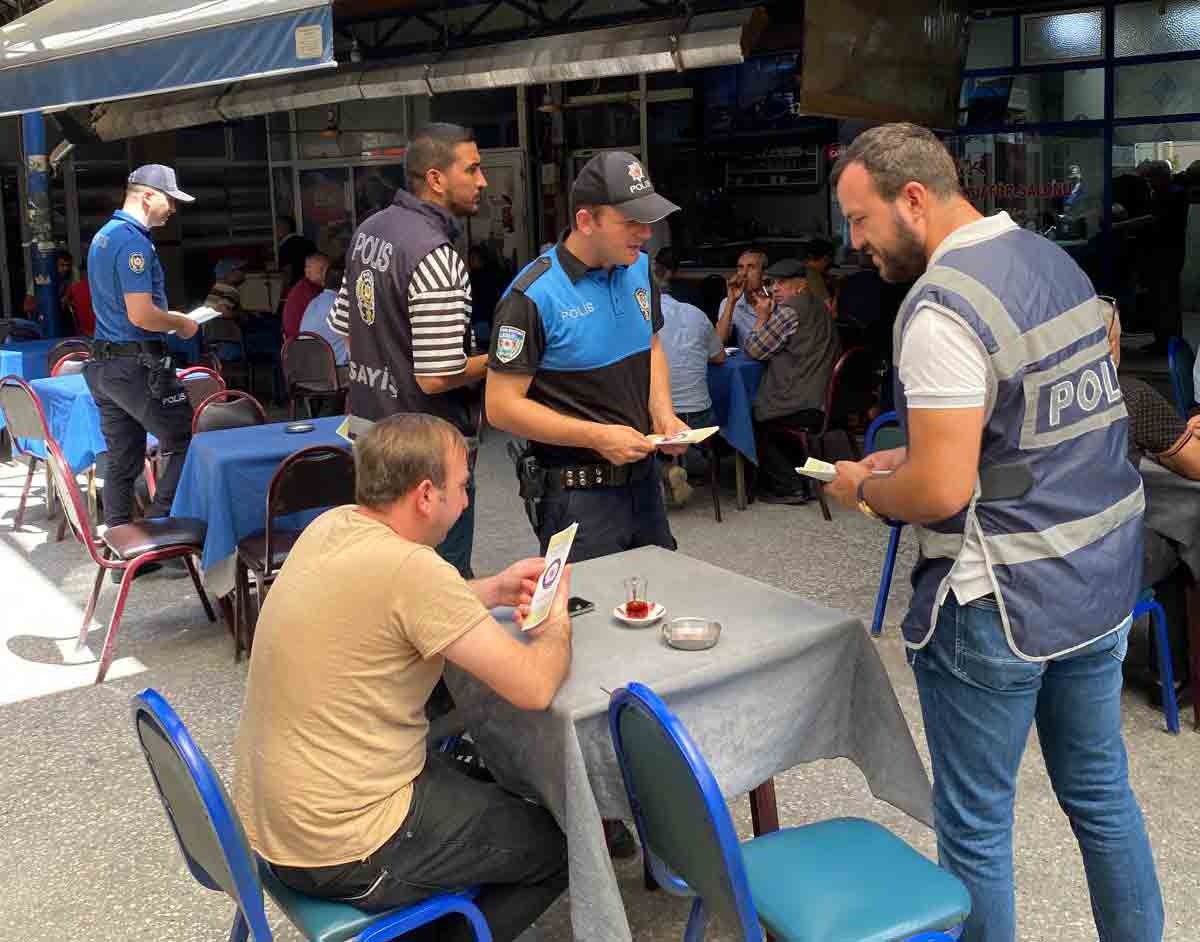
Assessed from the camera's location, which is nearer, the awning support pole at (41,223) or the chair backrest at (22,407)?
the chair backrest at (22,407)

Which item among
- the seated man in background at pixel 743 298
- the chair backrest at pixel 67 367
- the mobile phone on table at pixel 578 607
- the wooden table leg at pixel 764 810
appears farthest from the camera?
the seated man in background at pixel 743 298

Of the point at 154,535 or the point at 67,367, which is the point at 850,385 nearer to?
the point at 154,535

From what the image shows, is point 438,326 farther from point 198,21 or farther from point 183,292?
point 183,292

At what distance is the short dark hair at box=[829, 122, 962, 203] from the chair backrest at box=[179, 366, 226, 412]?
212 inches

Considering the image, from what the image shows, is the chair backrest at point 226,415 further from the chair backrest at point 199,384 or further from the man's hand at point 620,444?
the man's hand at point 620,444

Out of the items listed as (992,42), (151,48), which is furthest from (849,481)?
(992,42)

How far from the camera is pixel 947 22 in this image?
28.1 feet

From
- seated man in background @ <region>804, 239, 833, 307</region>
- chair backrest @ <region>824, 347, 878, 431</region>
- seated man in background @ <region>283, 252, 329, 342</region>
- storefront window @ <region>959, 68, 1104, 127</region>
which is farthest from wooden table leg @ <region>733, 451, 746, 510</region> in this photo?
storefront window @ <region>959, 68, 1104, 127</region>

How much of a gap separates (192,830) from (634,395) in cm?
178

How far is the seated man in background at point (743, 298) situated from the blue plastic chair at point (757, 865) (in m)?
5.62

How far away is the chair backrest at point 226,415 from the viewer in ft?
20.0

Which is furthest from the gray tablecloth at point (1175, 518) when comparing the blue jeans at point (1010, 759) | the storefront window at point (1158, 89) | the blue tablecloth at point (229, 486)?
the storefront window at point (1158, 89)

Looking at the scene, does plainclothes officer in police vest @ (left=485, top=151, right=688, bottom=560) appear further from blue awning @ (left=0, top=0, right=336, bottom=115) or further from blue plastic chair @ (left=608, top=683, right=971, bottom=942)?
blue awning @ (left=0, top=0, right=336, bottom=115)

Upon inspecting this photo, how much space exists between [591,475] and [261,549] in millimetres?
1915
